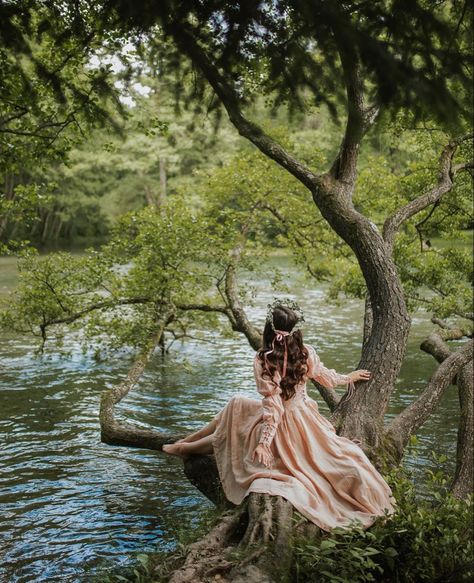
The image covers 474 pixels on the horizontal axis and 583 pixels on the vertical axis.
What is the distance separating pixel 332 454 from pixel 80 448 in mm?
5009

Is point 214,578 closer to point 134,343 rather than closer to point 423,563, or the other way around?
point 423,563

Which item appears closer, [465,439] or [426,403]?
[426,403]

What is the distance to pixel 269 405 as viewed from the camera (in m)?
5.43

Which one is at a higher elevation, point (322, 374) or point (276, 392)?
point (322, 374)

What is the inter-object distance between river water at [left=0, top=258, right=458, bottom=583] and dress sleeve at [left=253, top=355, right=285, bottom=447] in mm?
1880

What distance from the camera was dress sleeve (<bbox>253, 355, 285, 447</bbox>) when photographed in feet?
17.4

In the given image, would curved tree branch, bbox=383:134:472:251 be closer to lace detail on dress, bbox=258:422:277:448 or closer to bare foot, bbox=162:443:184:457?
lace detail on dress, bbox=258:422:277:448

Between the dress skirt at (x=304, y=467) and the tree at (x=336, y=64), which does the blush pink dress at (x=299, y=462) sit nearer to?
the dress skirt at (x=304, y=467)

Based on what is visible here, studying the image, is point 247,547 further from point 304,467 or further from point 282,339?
point 282,339

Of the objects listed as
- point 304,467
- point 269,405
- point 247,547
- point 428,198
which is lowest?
point 247,547

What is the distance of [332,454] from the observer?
5383 mm

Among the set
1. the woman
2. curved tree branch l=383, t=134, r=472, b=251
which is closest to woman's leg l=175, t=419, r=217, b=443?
→ the woman

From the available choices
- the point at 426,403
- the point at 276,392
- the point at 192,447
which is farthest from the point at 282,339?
the point at 426,403

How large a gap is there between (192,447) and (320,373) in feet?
4.66
